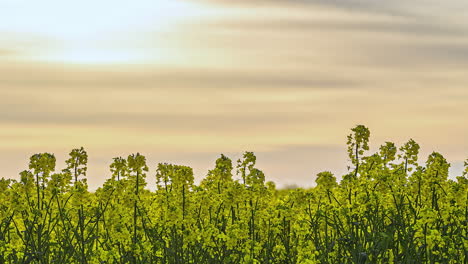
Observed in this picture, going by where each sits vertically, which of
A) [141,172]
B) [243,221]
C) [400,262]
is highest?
[141,172]

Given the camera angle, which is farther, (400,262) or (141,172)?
(141,172)

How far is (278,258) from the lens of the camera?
9797 mm

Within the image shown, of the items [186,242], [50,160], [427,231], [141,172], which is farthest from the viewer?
[141,172]

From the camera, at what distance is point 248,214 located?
10.1 m

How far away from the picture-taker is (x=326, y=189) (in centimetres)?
965

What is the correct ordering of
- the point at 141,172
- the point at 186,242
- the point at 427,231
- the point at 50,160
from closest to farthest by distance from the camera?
the point at 427,231
the point at 186,242
the point at 50,160
the point at 141,172

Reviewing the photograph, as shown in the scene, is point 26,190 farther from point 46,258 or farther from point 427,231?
point 427,231

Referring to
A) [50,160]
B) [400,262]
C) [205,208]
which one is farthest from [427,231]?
[50,160]

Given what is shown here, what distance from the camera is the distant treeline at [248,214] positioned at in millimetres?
8719

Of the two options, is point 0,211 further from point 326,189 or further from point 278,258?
point 326,189

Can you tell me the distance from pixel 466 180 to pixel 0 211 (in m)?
6.46

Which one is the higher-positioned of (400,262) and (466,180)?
(466,180)

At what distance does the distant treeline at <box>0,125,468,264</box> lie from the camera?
872 centimetres

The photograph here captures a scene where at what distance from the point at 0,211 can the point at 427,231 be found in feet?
18.8
